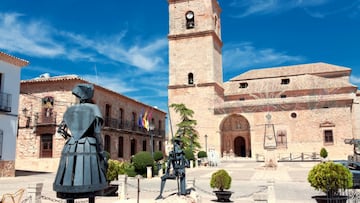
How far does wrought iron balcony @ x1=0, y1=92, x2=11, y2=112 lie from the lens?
15.7 metres

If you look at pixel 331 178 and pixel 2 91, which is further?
pixel 2 91

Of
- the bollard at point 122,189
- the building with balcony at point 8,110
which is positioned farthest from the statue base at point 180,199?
the building with balcony at point 8,110

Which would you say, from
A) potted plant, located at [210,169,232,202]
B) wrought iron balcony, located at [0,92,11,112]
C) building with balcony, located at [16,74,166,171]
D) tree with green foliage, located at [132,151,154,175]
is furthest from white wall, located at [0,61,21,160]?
potted plant, located at [210,169,232,202]

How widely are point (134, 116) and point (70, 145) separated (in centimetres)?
2599

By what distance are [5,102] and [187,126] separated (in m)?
18.6

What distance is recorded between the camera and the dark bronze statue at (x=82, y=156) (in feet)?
12.8

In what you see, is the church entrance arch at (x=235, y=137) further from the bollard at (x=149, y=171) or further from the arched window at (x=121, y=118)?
the bollard at (x=149, y=171)

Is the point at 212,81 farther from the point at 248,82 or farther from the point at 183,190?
the point at 183,190

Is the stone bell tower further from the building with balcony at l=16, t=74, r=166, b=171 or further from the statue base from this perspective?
the statue base

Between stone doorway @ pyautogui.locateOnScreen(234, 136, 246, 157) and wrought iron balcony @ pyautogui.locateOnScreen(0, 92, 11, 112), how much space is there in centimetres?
2393

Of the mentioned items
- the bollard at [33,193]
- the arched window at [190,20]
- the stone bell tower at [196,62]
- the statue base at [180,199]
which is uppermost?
the arched window at [190,20]

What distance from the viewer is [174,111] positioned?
33188mm

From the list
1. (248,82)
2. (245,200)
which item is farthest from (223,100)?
(245,200)

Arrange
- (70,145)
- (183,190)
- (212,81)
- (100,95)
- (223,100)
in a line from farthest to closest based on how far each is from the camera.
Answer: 1. (223,100)
2. (212,81)
3. (100,95)
4. (183,190)
5. (70,145)
